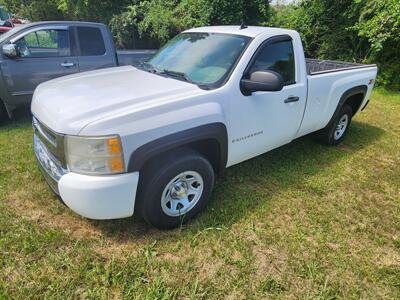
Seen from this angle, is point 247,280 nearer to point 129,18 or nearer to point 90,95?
point 90,95

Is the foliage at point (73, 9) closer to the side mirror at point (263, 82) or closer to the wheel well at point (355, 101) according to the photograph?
the wheel well at point (355, 101)

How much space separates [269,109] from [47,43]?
170 inches

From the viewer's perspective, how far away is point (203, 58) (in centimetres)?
312

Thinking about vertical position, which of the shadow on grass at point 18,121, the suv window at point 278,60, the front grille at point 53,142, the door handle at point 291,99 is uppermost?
the suv window at point 278,60

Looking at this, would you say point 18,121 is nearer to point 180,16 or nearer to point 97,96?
point 97,96

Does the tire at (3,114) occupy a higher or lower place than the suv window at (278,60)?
lower

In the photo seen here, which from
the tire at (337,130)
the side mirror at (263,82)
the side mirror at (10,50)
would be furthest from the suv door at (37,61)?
the tire at (337,130)

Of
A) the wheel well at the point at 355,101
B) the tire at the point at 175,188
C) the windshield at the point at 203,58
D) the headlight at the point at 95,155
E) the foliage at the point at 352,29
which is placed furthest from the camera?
the foliage at the point at 352,29

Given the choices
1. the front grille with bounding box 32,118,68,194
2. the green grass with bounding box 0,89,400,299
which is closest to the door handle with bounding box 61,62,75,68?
the green grass with bounding box 0,89,400,299

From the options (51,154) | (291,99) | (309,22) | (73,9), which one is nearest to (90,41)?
(51,154)

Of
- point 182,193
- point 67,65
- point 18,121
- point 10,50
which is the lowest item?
point 18,121

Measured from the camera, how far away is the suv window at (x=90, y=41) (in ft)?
17.8

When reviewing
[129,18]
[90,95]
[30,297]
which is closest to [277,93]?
[90,95]

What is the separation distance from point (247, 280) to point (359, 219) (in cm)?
154
